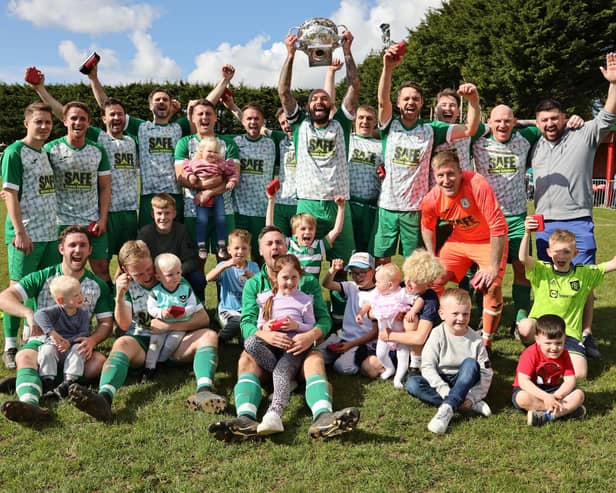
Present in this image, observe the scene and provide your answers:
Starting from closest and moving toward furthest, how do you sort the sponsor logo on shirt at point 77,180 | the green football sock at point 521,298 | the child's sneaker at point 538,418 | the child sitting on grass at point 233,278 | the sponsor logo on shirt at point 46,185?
1. the child's sneaker at point 538,418
2. the sponsor logo on shirt at point 46,185
3. the child sitting on grass at point 233,278
4. the sponsor logo on shirt at point 77,180
5. the green football sock at point 521,298

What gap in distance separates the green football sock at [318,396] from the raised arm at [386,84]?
2.86 meters

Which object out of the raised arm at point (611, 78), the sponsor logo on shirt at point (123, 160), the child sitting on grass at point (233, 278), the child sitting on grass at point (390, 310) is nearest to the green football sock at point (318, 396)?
the child sitting on grass at point (390, 310)

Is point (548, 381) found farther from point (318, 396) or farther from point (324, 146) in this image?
point (324, 146)

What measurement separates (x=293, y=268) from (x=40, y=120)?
2.84 meters

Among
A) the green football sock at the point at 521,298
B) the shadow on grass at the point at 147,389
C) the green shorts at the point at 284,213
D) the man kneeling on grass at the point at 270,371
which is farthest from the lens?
the green shorts at the point at 284,213

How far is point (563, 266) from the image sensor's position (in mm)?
4934

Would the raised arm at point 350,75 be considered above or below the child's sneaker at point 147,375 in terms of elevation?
above

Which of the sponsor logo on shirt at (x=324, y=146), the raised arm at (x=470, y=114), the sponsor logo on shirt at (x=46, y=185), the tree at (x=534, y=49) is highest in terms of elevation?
the tree at (x=534, y=49)

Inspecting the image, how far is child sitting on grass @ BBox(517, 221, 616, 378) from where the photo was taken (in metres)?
4.82

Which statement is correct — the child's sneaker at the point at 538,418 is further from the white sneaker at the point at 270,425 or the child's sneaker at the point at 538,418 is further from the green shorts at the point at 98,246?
the green shorts at the point at 98,246

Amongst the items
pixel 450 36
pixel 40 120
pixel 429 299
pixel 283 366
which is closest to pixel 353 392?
pixel 283 366

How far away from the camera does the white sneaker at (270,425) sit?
349cm

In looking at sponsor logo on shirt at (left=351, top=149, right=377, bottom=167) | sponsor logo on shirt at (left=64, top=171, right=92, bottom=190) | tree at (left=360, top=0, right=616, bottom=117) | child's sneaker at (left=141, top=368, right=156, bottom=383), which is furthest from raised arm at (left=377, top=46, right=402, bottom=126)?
tree at (left=360, top=0, right=616, bottom=117)

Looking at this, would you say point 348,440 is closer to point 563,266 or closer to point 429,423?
point 429,423
